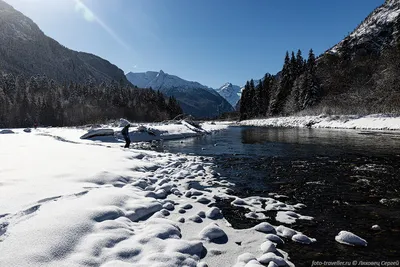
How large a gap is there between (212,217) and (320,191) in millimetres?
3643

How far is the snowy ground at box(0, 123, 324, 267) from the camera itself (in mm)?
3268

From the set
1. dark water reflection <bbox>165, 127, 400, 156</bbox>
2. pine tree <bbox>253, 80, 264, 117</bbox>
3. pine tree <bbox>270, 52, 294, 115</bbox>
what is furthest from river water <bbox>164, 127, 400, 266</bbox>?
pine tree <bbox>253, 80, 264, 117</bbox>

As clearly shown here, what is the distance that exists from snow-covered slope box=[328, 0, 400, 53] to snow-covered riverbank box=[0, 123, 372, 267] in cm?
14821

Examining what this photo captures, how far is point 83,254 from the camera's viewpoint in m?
3.20

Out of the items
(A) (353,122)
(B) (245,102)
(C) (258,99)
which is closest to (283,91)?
(C) (258,99)

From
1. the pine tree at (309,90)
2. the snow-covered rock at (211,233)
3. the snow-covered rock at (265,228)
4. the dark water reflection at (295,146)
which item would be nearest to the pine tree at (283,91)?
the pine tree at (309,90)

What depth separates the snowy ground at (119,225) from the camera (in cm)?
327

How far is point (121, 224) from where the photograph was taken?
14.2ft

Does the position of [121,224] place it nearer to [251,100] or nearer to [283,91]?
[283,91]

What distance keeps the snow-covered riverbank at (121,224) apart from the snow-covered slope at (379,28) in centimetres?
14821

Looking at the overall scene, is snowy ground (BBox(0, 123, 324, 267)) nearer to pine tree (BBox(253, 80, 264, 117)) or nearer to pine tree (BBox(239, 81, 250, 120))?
pine tree (BBox(253, 80, 264, 117))

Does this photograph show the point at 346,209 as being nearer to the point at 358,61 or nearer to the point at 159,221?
the point at 159,221

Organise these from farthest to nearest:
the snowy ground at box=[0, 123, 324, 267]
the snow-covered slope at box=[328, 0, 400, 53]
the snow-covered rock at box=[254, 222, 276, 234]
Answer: the snow-covered slope at box=[328, 0, 400, 53]
the snow-covered rock at box=[254, 222, 276, 234]
the snowy ground at box=[0, 123, 324, 267]

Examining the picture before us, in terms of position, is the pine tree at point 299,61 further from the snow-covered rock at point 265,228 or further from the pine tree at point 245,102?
the snow-covered rock at point 265,228
